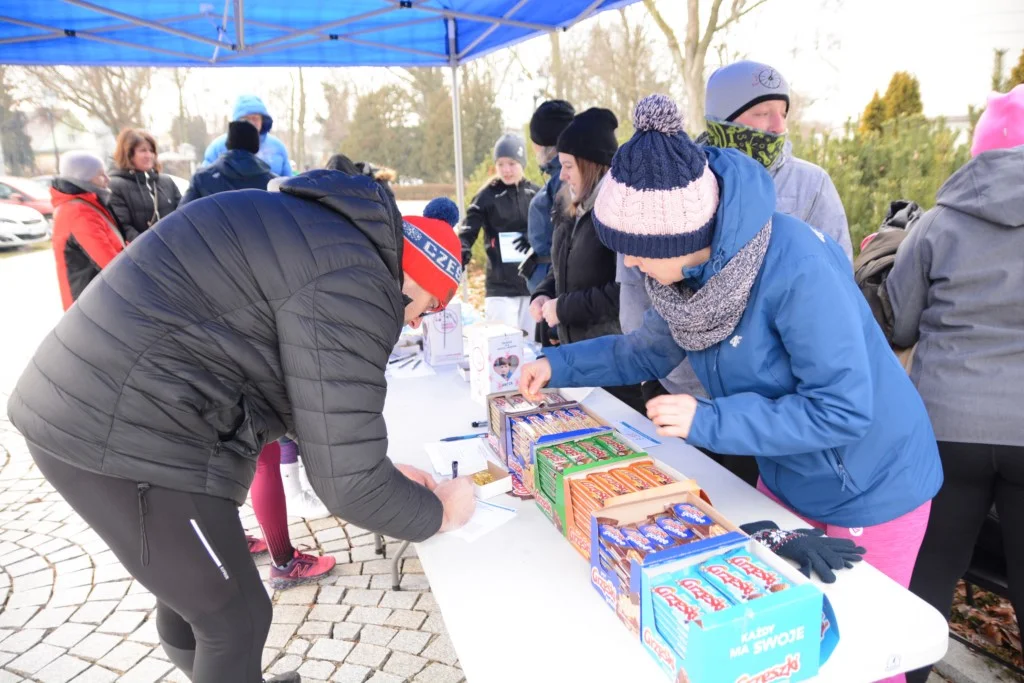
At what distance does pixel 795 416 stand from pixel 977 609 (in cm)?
196

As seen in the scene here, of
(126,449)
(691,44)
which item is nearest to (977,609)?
(126,449)

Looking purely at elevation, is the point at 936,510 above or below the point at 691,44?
below

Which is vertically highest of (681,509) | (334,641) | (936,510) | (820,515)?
(681,509)

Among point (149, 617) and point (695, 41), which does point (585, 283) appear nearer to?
point (149, 617)

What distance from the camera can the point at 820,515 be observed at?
1.51m

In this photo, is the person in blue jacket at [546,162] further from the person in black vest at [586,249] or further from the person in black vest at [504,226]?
the person in black vest at [504,226]

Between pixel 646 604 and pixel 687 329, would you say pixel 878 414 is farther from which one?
pixel 646 604

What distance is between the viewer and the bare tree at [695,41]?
1001cm

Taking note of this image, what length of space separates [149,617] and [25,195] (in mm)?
15192

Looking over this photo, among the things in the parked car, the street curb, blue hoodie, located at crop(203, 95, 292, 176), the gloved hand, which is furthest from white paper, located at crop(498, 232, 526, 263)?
the parked car

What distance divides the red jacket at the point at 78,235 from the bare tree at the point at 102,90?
14648 millimetres

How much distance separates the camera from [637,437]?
2061mm

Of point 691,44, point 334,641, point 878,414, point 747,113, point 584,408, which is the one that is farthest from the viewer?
point 691,44

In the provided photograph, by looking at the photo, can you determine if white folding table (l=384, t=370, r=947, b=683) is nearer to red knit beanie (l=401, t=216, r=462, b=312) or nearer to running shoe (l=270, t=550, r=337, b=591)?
red knit beanie (l=401, t=216, r=462, b=312)
